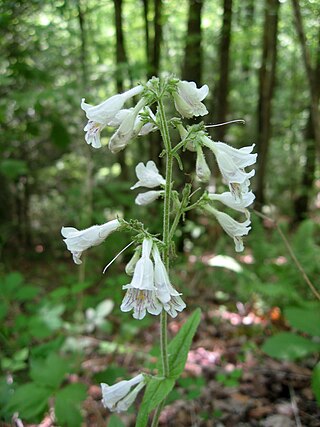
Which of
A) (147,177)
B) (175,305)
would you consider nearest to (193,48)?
(147,177)

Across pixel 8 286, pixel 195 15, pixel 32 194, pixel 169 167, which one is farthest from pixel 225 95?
pixel 169 167

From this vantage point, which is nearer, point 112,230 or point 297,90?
point 112,230

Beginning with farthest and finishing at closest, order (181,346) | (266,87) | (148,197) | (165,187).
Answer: (266,87) < (148,197) < (181,346) < (165,187)

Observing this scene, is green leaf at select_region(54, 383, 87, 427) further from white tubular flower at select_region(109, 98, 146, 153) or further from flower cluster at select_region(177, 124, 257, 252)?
white tubular flower at select_region(109, 98, 146, 153)

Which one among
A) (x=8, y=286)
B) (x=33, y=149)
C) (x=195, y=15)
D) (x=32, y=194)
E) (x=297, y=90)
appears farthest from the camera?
(x=297, y=90)

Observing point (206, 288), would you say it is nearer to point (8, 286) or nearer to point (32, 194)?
point (8, 286)

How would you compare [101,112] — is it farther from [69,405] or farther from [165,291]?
[69,405]

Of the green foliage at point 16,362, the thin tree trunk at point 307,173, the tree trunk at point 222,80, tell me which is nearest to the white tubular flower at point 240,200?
the green foliage at point 16,362
